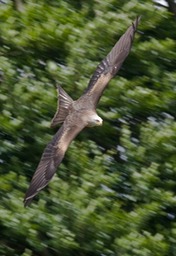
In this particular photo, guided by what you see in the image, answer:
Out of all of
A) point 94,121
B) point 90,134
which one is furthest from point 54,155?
point 90,134

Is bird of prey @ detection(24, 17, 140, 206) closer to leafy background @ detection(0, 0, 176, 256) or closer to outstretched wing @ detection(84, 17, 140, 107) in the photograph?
outstretched wing @ detection(84, 17, 140, 107)

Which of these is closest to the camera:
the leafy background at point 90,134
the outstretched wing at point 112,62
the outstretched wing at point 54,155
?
the outstretched wing at point 54,155

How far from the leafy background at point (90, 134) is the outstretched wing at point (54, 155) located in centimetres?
27

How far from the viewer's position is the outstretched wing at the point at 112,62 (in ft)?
43.5

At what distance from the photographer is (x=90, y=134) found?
13.7 m

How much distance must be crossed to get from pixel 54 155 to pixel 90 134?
78 cm

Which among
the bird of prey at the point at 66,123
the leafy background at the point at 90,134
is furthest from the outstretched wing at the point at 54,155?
the leafy background at the point at 90,134

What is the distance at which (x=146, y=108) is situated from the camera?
44.7 ft

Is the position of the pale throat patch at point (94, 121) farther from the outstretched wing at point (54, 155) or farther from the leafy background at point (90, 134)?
the leafy background at point (90, 134)

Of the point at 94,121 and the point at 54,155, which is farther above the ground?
the point at 94,121

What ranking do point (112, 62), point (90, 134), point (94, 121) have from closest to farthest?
point (94, 121) → point (112, 62) → point (90, 134)

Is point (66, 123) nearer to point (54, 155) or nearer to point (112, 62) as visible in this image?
point (54, 155)

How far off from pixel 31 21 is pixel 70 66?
0.71m

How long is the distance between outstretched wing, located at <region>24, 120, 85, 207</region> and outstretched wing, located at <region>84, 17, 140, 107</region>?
0.39 m
